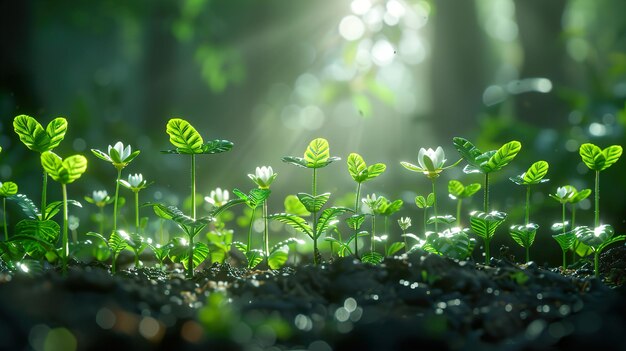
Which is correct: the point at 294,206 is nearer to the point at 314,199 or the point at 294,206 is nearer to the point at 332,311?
the point at 314,199

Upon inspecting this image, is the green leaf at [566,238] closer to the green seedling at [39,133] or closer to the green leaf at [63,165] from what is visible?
the green leaf at [63,165]

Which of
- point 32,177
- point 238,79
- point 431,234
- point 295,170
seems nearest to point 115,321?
point 431,234

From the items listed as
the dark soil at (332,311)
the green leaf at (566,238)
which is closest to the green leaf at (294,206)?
the dark soil at (332,311)

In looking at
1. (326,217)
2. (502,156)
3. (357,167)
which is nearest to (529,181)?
(502,156)

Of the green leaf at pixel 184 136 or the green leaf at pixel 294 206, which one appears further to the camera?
the green leaf at pixel 294 206

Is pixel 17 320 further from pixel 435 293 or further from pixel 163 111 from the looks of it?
pixel 163 111

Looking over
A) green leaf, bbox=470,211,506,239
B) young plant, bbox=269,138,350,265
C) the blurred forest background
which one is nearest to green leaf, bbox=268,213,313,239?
young plant, bbox=269,138,350,265

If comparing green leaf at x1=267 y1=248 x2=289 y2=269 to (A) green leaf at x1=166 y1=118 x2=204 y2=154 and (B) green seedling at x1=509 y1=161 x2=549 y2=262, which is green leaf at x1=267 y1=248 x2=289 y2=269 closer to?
(A) green leaf at x1=166 y1=118 x2=204 y2=154
